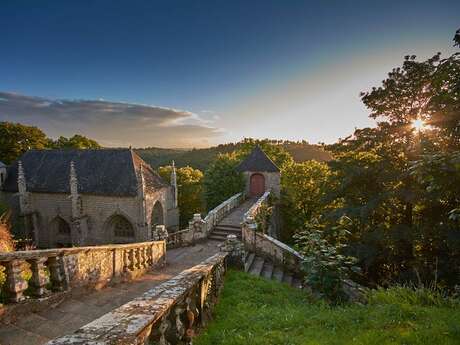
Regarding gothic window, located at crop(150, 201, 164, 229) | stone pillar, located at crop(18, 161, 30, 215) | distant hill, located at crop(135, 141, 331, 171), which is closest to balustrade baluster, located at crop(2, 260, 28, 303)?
gothic window, located at crop(150, 201, 164, 229)

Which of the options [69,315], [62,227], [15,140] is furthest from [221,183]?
[15,140]

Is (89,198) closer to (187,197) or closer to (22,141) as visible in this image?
(187,197)

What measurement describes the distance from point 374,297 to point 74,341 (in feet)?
20.2

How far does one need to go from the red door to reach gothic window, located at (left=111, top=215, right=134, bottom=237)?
38.9ft

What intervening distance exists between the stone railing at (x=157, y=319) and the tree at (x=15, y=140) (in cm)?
3985

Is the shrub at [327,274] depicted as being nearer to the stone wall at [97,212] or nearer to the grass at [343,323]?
the grass at [343,323]

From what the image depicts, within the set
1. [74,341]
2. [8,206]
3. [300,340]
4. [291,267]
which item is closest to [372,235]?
Result: [291,267]

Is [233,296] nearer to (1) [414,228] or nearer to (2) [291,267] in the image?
(2) [291,267]

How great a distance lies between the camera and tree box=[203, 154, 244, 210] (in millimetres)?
27188

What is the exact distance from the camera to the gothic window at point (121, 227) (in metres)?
23.8

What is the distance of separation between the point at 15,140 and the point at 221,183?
28703 mm

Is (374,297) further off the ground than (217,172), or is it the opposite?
(217,172)

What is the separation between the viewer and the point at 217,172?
90.6ft

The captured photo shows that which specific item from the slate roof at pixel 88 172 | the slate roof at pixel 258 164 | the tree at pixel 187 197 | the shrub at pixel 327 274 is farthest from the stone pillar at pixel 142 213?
the shrub at pixel 327 274
